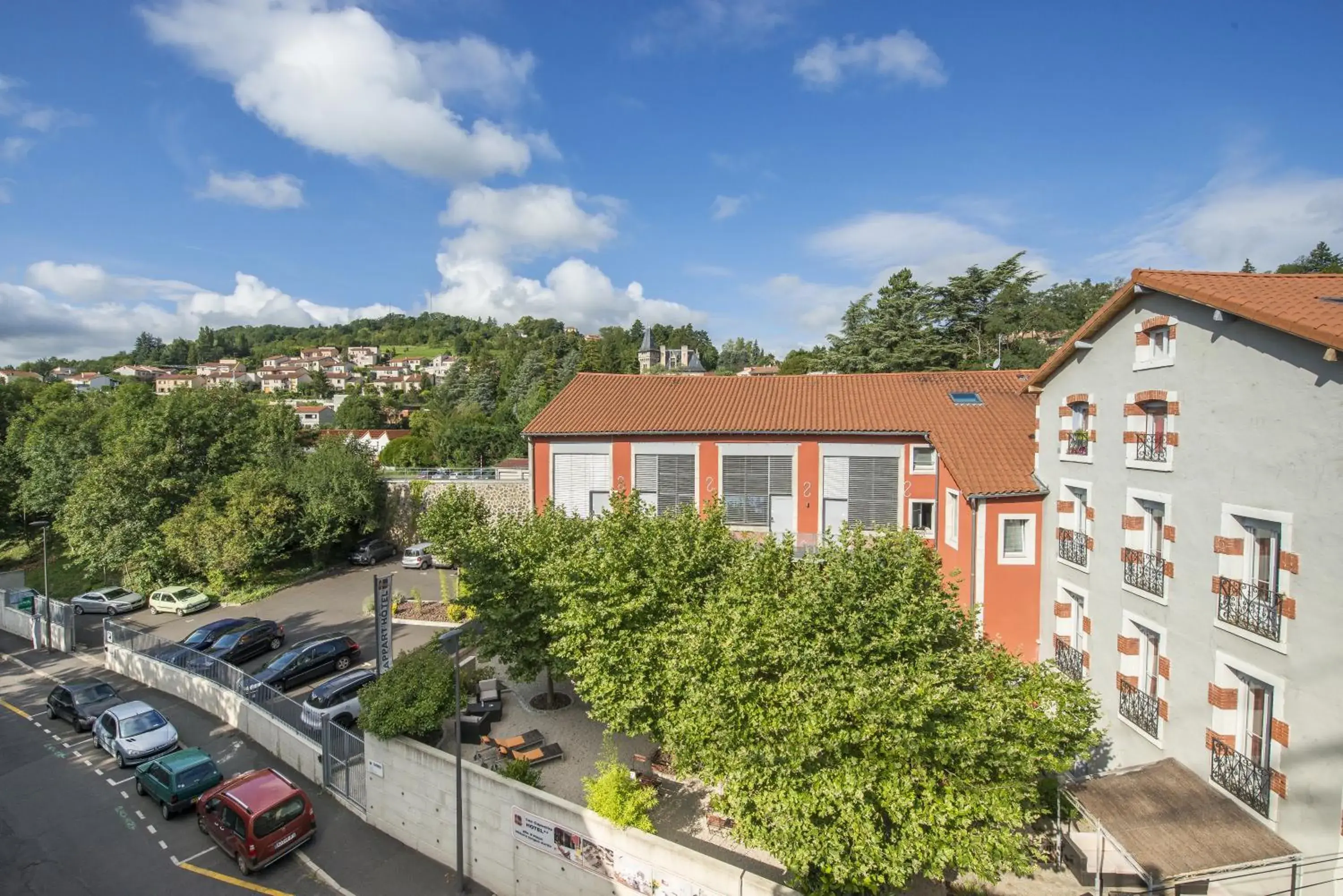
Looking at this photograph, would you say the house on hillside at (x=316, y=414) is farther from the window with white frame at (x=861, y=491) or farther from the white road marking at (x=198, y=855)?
the window with white frame at (x=861, y=491)

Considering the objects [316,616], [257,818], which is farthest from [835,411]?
[316,616]

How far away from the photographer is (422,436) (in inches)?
2758

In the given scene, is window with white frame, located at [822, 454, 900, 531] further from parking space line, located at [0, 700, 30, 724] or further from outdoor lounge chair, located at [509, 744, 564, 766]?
parking space line, located at [0, 700, 30, 724]

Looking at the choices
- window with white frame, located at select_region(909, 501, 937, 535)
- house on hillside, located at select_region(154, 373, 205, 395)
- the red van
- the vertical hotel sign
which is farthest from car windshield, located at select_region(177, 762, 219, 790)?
house on hillside, located at select_region(154, 373, 205, 395)

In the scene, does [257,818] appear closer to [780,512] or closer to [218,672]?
[218,672]

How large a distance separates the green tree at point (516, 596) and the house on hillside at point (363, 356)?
622ft

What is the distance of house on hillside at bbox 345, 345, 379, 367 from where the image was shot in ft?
619

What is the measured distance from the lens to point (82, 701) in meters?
20.4

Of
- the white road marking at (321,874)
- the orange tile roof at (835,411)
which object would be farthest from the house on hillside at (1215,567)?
the white road marking at (321,874)

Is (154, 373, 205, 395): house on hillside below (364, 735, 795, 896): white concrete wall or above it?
above

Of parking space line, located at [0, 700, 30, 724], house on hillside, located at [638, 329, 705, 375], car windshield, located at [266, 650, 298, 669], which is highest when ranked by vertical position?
house on hillside, located at [638, 329, 705, 375]

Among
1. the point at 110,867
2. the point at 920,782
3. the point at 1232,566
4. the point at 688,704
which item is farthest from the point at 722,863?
the point at 110,867

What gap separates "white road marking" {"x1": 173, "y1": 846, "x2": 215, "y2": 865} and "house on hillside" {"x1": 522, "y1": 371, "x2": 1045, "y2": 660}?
39.3ft

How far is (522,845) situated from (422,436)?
2490 inches
